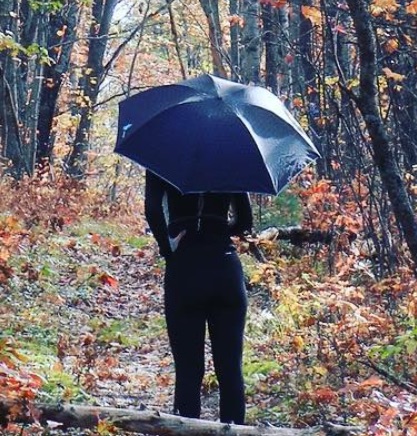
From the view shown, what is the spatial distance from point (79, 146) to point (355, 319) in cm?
1636

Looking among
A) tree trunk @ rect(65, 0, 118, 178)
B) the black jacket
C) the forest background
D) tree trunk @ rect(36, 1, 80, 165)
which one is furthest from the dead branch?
tree trunk @ rect(65, 0, 118, 178)

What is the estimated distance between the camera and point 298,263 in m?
11.7

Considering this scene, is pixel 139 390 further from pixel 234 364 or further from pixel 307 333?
pixel 234 364

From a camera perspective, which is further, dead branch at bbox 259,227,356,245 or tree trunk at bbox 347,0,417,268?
dead branch at bbox 259,227,356,245

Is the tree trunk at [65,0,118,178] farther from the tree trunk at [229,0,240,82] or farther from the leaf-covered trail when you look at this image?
the leaf-covered trail

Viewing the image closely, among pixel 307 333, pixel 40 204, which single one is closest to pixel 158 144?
pixel 307 333

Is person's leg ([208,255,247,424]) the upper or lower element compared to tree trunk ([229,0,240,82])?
lower

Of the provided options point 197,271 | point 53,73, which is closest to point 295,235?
point 197,271

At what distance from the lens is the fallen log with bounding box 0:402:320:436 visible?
5.00m

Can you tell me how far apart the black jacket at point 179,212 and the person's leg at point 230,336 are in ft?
0.80

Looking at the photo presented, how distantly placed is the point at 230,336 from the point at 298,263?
262 inches

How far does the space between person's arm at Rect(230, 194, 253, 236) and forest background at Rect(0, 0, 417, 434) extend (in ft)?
3.61

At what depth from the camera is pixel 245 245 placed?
37.0 ft

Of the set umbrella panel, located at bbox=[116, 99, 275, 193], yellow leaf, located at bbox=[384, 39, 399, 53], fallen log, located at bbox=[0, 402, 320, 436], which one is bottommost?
fallen log, located at bbox=[0, 402, 320, 436]
